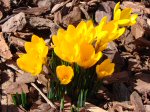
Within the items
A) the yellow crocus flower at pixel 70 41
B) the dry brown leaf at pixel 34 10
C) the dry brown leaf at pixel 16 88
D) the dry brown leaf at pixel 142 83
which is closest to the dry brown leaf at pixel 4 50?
the dry brown leaf at pixel 16 88

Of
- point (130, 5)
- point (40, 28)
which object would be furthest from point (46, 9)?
point (130, 5)

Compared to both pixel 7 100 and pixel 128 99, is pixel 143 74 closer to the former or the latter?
pixel 128 99

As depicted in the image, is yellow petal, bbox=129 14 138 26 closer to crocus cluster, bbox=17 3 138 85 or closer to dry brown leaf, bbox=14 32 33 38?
crocus cluster, bbox=17 3 138 85

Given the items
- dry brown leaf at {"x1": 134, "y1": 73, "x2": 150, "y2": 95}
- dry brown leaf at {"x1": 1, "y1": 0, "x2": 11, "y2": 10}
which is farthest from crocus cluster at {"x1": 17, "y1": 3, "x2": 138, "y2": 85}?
dry brown leaf at {"x1": 1, "y1": 0, "x2": 11, "y2": 10}

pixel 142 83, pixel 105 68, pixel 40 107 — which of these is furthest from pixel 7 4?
pixel 142 83

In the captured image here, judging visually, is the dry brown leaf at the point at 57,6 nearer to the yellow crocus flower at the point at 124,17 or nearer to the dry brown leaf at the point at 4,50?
the dry brown leaf at the point at 4,50

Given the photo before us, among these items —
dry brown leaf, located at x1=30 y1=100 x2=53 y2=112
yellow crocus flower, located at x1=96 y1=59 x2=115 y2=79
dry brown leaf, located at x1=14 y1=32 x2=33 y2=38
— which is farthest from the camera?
dry brown leaf, located at x1=14 y1=32 x2=33 y2=38
